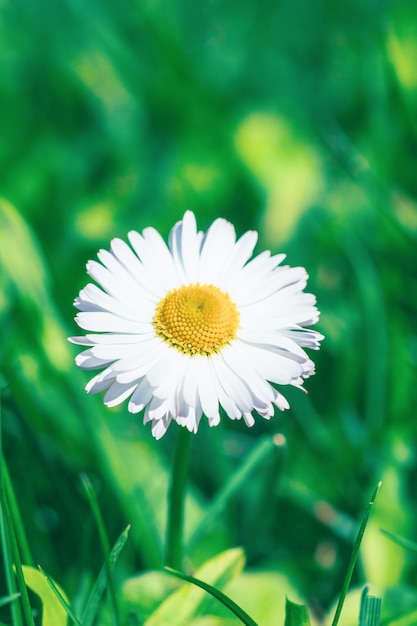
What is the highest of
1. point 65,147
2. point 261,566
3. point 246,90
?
point 246,90

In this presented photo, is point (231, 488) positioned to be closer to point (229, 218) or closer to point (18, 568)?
point (18, 568)

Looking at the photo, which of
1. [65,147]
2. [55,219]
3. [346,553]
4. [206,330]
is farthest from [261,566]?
[65,147]

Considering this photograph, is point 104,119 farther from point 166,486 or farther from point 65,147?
point 166,486

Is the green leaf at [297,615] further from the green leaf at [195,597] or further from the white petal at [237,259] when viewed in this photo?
the white petal at [237,259]

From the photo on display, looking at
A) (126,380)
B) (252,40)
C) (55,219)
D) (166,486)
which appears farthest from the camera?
(252,40)

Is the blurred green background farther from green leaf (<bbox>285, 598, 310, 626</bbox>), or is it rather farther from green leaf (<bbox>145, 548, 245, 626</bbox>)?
green leaf (<bbox>285, 598, 310, 626</bbox>)

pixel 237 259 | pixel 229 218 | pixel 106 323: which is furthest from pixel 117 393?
pixel 229 218

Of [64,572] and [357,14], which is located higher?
[357,14]
